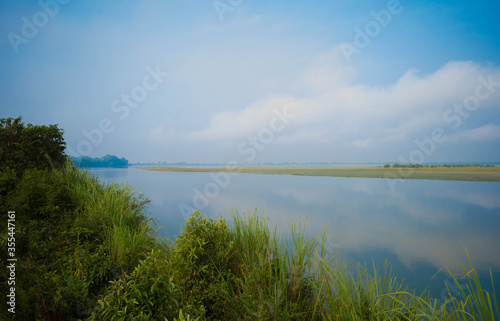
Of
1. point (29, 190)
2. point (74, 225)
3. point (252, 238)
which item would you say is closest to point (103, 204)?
point (74, 225)

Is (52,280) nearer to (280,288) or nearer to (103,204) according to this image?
(103,204)

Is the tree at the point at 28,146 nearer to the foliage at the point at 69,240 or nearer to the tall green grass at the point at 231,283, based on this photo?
the foliage at the point at 69,240

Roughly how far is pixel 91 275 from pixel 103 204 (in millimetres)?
2172

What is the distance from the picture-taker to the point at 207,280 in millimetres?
3463

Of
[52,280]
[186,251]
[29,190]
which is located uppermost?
[29,190]

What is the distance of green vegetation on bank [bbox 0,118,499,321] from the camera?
2520 millimetres

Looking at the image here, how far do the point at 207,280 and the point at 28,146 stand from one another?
6.64m

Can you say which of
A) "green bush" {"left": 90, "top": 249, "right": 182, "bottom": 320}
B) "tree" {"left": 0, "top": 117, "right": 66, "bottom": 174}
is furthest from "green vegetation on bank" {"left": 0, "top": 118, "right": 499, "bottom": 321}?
"tree" {"left": 0, "top": 117, "right": 66, "bottom": 174}

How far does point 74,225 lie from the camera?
481cm

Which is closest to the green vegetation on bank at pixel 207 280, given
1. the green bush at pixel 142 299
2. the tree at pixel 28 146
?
the green bush at pixel 142 299

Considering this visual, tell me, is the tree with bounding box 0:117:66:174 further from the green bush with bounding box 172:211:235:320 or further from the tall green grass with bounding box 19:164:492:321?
the green bush with bounding box 172:211:235:320

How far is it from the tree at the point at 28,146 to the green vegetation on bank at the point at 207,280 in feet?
8.90

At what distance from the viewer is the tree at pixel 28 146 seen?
689 centimetres

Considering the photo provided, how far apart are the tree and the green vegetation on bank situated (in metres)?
2.71
